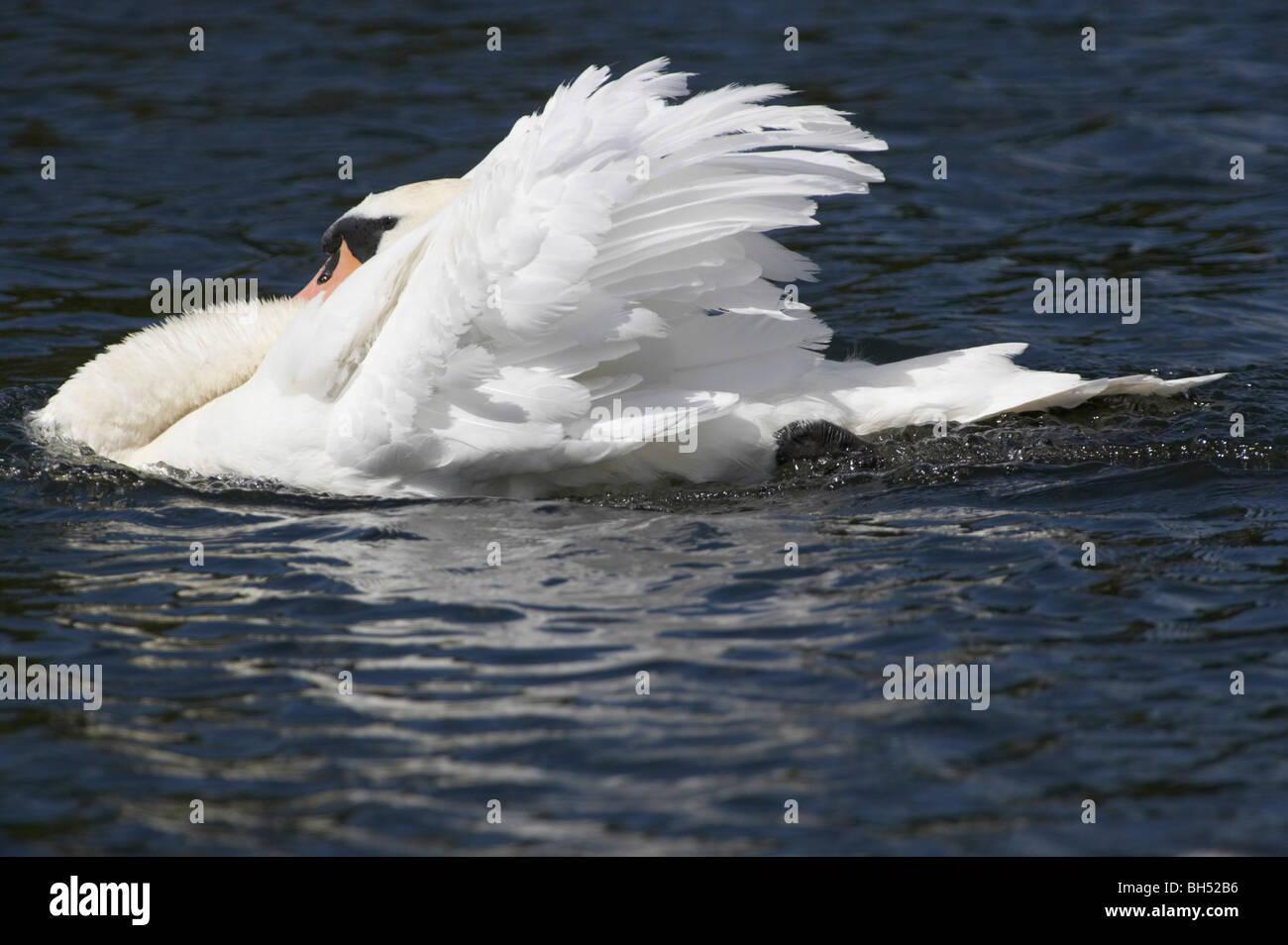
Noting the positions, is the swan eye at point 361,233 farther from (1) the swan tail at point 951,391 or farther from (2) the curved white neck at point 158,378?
(1) the swan tail at point 951,391

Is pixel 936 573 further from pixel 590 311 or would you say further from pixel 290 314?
pixel 290 314

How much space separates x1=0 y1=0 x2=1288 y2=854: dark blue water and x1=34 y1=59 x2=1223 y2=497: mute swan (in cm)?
19

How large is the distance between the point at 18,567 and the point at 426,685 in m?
2.16

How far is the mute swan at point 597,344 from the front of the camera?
6176 mm

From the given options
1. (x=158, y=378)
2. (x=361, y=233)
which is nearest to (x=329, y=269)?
(x=361, y=233)

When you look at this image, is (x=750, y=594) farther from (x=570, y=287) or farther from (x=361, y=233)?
(x=361, y=233)

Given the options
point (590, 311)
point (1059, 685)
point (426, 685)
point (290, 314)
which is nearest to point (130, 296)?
point (290, 314)

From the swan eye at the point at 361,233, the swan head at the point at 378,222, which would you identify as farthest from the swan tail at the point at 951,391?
the swan eye at the point at 361,233

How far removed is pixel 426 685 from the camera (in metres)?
5.22

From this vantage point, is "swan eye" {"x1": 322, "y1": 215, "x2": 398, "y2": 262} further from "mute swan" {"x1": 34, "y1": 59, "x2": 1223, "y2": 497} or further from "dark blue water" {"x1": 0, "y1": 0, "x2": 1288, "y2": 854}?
"dark blue water" {"x1": 0, "y1": 0, "x2": 1288, "y2": 854}

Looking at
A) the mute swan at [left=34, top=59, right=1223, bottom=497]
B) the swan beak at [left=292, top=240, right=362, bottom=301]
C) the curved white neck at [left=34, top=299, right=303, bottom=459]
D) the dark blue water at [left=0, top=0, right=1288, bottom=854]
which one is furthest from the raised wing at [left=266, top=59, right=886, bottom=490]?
the curved white neck at [left=34, top=299, right=303, bottom=459]

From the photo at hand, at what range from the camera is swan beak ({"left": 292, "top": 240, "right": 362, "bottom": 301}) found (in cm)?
739

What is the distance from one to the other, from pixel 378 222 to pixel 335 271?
11.6 inches

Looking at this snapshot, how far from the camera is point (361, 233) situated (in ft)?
24.4
